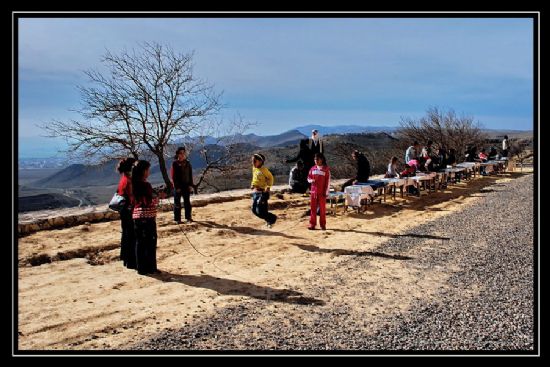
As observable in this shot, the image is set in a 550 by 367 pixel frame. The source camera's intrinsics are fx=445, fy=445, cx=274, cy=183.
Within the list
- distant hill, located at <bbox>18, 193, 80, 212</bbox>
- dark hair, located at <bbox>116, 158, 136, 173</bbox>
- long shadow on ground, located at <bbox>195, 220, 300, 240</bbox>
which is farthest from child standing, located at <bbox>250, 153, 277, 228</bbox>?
distant hill, located at <bbox>18, 193, 80, 212</bbox>

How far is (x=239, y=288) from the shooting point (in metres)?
5.30

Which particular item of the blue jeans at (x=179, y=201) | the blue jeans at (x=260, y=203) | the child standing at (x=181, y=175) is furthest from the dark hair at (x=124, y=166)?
the blue jeans at (x=260, y=203)

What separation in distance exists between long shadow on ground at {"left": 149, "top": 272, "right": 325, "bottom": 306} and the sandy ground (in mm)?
12

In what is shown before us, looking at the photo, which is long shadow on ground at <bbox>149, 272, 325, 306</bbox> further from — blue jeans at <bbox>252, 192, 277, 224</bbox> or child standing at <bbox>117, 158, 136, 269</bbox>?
blue jeans at <bbox>252, 192, 277, 224</bbox>

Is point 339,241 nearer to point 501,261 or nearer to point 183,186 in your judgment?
point 501,261

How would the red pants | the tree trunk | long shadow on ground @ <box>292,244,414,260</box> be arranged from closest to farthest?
long shadow on ground @ <box>292,244,414,260</box>
the red pants
the tree trunk

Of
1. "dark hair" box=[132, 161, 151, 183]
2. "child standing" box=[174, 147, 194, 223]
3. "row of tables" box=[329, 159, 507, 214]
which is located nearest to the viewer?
"dark hair" box=[132, 161, 151, 183]

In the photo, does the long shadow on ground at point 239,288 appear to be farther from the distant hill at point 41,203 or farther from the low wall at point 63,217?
the distant hill at point 41,203

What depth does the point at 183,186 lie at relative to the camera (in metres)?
8.68

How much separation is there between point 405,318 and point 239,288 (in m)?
1.95

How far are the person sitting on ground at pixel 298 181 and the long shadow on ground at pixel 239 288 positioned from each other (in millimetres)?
6791

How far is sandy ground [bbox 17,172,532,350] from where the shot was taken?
4285 mm

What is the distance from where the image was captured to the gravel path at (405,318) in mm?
3815
